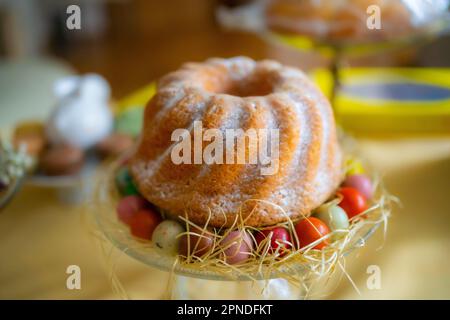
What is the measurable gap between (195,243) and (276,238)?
0.11m

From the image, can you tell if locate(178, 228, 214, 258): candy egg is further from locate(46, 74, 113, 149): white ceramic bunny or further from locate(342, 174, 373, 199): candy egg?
locate(46, 74, 113, 149): white ceramic bunny

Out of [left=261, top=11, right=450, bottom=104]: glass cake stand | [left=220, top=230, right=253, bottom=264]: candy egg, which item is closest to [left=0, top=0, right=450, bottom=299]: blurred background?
[left=261, top=11, right=450, bottom=104]: glass cake stand

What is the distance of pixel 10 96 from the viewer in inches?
72.6

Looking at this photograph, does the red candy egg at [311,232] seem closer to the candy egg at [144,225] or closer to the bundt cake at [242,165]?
the bundt cake at [242,165]

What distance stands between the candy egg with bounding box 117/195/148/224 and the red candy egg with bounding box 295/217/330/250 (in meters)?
0.25

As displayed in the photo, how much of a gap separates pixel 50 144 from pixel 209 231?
602 mm

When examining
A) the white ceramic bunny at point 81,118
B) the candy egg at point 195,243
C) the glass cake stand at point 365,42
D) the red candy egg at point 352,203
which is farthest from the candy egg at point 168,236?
the glass cake stand at point 365,42

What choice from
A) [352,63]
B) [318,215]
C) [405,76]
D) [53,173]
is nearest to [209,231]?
[318,215]

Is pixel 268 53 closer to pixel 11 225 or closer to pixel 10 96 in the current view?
pixel 10 96

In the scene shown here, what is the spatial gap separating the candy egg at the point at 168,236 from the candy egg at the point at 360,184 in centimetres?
29

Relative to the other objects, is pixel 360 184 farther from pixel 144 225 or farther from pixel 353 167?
pixel 144 225

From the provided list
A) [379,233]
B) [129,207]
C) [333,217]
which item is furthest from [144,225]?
[379,233]

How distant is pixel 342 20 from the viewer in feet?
3.96

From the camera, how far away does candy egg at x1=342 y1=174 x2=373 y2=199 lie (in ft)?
2.63
